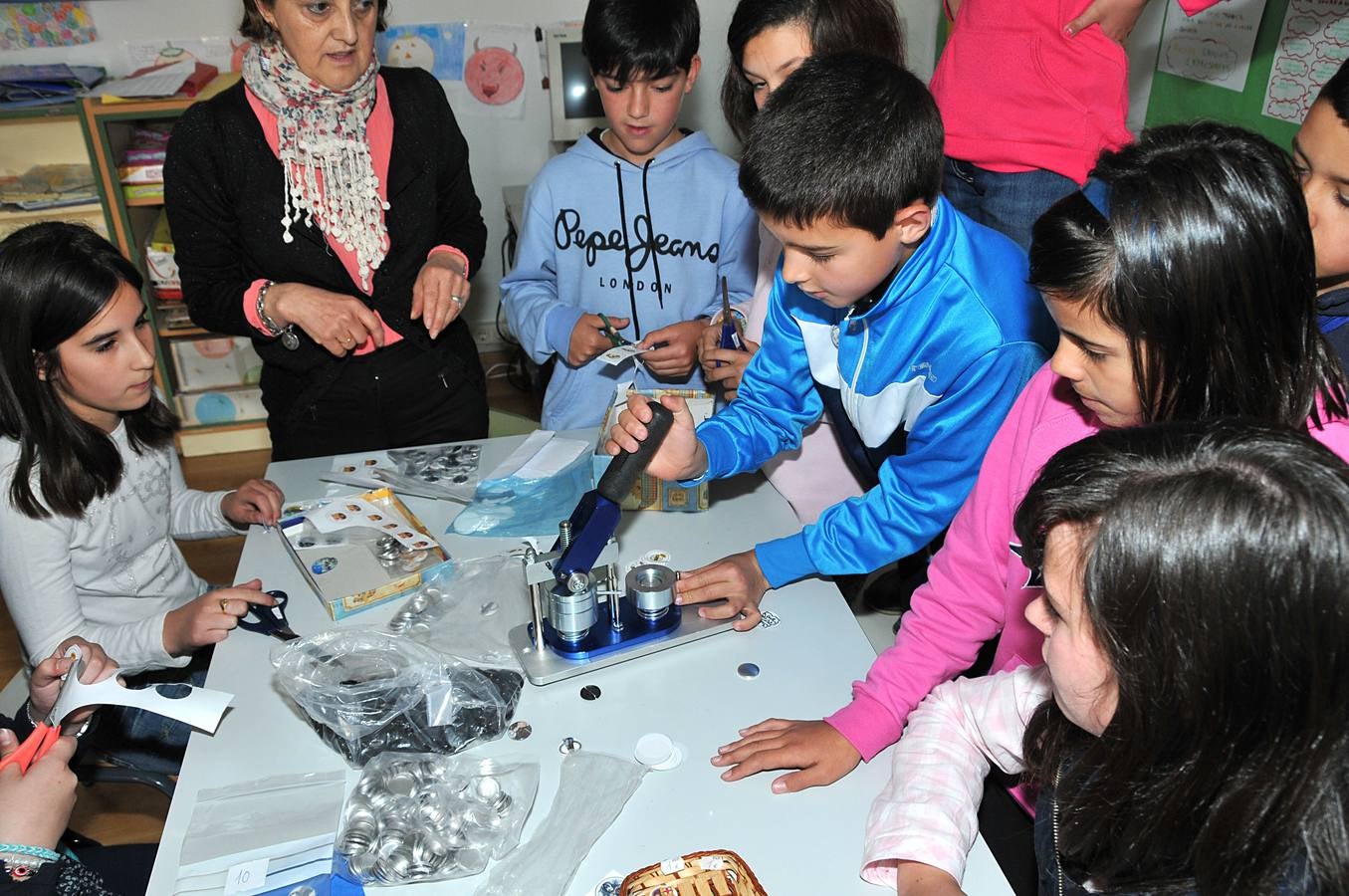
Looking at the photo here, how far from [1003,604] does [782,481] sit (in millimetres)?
529

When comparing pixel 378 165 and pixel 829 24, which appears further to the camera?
pixel 378 165

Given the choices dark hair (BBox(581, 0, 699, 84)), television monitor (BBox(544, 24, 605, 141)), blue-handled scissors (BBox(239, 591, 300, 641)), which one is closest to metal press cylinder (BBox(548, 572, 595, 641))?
blue-handled scissors (BBox(239, 591, 300, 641))

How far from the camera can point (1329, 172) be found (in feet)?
3.26

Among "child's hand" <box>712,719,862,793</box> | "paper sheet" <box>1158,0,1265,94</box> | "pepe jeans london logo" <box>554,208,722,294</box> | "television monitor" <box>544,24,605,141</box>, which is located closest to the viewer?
"child's hand" <box>712,719,862,793</box>

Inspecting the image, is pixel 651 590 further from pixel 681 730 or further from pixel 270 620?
pixel 270 620

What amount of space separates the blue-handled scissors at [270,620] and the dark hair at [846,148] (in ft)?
2.60

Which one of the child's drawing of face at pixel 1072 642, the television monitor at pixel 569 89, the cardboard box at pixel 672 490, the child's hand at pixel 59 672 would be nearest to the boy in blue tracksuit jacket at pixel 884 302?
the cardboard box at pixel 672 490

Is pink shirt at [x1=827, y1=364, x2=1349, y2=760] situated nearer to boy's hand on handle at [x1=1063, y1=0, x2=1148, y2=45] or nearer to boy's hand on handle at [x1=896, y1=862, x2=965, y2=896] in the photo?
boy's hand on handle at [x1=896, y1=862, x2=965, y2=896]

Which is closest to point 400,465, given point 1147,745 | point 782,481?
point 782,481

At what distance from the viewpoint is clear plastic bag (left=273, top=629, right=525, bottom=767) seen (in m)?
1.02

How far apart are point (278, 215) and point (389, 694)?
3.28 feet

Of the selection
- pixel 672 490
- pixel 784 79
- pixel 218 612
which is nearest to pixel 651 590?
pixel 672 490

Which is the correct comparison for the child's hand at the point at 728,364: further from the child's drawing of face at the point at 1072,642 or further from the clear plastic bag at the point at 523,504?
the child's drawing of face at the point at 1072,642

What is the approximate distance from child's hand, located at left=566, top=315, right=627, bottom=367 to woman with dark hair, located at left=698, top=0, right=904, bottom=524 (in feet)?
0.60
